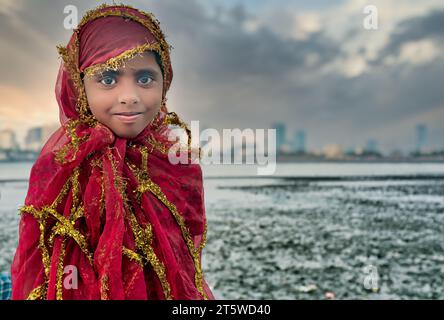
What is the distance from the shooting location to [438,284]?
4.98 metres

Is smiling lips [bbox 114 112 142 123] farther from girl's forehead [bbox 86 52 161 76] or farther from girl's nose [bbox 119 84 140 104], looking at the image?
girl's forehead [bbox 86 52 161 76]

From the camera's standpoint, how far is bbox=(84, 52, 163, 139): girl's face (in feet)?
5.79

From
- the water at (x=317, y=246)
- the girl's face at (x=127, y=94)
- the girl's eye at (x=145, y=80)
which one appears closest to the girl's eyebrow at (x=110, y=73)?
the girl's face at (x=127, y=94)

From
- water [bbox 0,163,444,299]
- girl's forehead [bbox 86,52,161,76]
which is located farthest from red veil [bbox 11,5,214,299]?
water [bbox 0,163,444,299]

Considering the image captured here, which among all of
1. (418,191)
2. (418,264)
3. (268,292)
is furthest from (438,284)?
(418,191)

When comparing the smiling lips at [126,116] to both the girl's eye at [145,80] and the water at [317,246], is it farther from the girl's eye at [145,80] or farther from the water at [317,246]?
the water at [317,246]

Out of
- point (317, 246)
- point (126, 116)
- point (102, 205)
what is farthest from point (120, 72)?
point (317, 246)

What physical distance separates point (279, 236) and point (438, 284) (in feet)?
9.92

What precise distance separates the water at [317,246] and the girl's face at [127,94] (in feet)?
1.82

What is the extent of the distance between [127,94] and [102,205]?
1.69 ft

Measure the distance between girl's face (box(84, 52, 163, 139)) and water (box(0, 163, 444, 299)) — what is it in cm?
55

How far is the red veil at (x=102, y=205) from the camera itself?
1.63 metres
